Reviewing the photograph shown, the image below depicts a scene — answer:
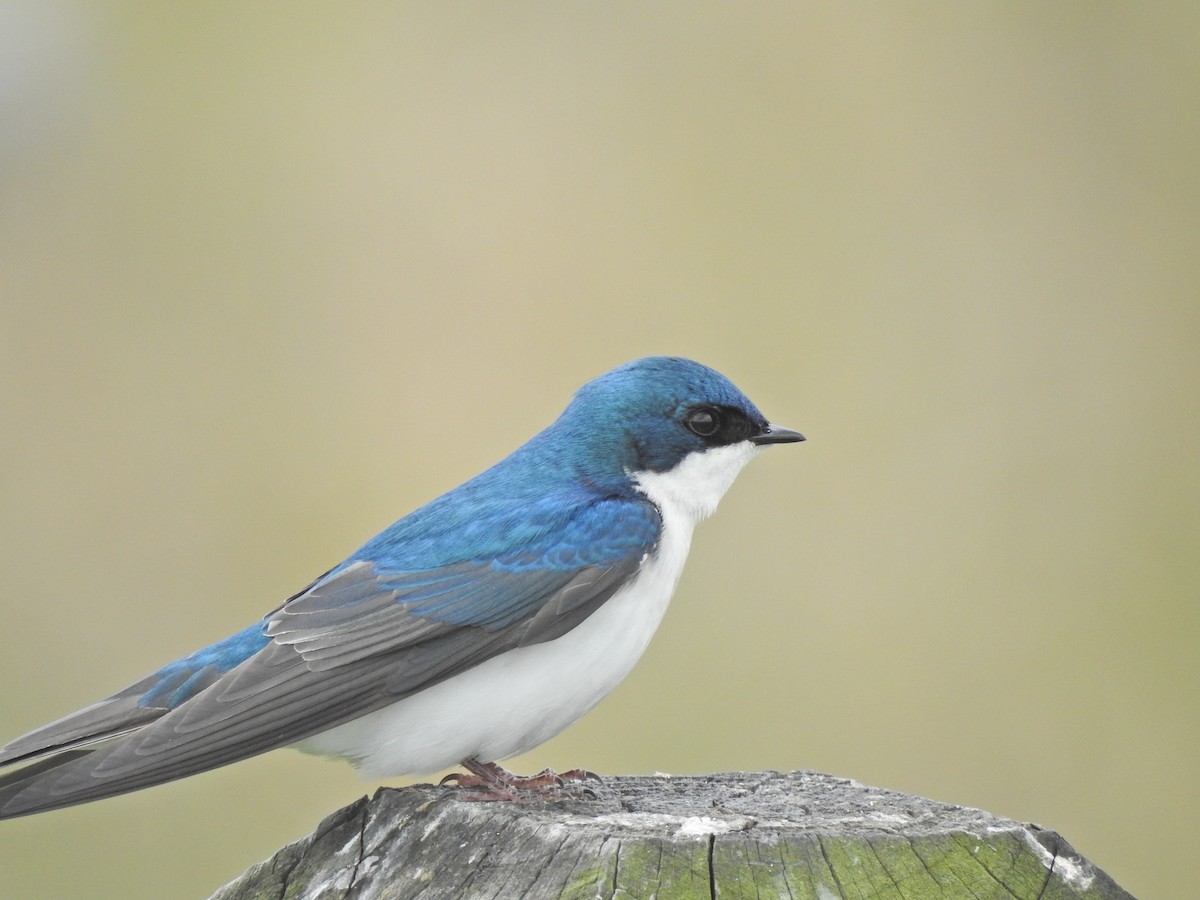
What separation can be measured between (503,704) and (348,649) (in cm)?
32

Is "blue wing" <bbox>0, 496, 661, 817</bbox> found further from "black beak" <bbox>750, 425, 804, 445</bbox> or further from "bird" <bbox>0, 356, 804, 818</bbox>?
"black beak" <bbox>750, 425, 804, 445</bbox>

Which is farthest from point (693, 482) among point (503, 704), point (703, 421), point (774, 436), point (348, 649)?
point (348, 649)

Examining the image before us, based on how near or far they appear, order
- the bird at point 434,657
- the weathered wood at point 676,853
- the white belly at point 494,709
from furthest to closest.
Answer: the white belly at point 494,709 < the bird at point 434,657 < the weathered wood at point 676,853

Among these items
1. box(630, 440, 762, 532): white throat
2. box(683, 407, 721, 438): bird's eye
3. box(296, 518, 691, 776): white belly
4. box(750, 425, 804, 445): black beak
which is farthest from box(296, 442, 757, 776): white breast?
box(750, 425, 804, 445): black beak

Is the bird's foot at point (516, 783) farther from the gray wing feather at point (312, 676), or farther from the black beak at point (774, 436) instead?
the black beak at point (774, 436)

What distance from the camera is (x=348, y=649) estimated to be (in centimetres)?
289

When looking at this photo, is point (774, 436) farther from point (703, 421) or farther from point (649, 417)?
point (649, 417)

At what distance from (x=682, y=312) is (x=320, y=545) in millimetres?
1691

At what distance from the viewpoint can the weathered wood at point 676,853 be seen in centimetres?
205

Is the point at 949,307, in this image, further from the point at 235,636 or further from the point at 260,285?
the point at 235,636

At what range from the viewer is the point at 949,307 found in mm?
6121

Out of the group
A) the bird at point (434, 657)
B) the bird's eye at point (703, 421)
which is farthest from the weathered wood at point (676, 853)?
the bird's eye at point (703, 421)

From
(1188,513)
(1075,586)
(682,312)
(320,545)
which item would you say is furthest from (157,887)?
(1188,513)

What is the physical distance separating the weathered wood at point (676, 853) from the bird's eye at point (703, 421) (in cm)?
112
